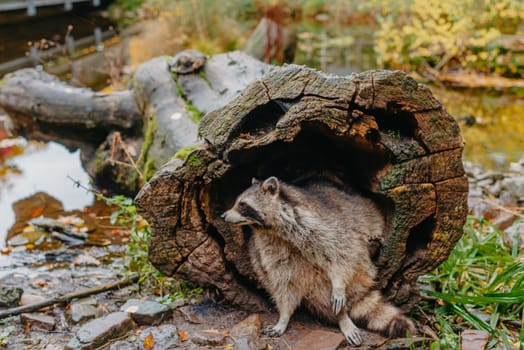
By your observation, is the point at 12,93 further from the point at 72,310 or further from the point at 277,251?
the point at 277,251

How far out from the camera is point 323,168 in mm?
3744

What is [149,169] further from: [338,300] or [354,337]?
[354,337]

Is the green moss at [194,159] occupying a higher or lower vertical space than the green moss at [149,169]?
higher

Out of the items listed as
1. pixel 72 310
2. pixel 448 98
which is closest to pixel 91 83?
pixel 448 98

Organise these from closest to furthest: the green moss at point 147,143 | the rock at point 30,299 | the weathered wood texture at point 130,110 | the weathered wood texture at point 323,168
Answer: the weathered wood texture at point 323,168, the rock at point 30,299, the weathered wood texture at point 130,110, the green moss at point 147,143

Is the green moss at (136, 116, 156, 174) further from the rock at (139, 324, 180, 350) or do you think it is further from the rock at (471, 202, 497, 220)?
the rock at (471, 202, 497, 220)

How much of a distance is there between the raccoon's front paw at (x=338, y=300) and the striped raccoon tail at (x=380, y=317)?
205 millimetres

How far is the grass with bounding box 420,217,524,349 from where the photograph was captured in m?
3.41

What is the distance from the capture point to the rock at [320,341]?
3.15 metres

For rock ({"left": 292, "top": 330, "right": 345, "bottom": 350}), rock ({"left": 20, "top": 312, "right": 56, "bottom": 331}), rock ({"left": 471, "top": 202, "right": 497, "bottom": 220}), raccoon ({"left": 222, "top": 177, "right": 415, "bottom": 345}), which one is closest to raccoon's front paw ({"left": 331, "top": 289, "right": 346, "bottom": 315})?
raccoon ({"left": 222, "top": 177, "right": 415, "bottom": 345})

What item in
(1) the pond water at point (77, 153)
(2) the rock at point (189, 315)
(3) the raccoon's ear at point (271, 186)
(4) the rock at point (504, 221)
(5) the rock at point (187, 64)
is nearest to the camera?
(3) the raccoon's ear at point (271, 186)

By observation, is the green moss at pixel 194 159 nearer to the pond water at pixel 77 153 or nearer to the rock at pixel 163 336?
the rock at pixel 163 336

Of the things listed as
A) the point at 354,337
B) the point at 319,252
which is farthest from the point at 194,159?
the point at 354,337

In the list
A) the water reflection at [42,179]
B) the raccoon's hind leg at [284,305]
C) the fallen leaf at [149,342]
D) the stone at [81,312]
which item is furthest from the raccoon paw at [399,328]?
the water reflection at [42,179]
